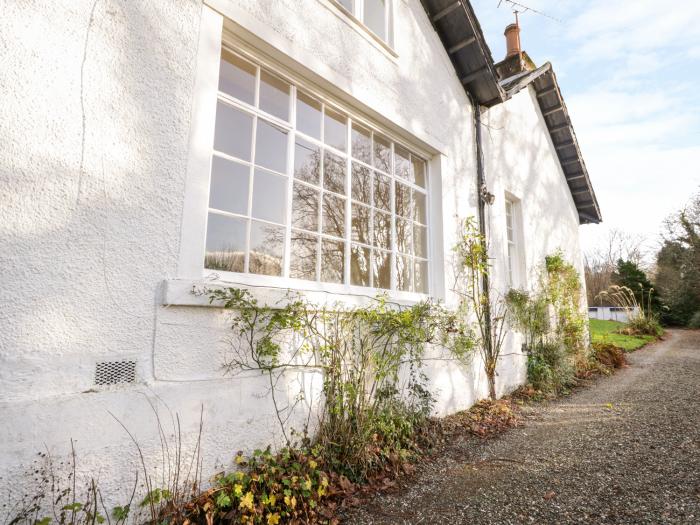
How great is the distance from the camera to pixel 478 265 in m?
5.26

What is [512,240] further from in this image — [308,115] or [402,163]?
[308,115]

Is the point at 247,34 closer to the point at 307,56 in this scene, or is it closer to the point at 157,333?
the point at 307,56

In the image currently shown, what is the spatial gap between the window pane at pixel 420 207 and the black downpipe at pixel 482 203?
0.97 metres

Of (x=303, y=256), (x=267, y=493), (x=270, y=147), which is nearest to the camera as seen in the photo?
(x=267, y=493)

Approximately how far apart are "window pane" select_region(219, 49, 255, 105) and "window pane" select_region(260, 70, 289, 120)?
11cm

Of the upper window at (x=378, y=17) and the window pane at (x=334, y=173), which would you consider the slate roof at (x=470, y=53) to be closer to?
the upper window at (x=378, y=17)

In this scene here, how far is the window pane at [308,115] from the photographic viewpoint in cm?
385

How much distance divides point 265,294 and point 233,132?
146 centimetres

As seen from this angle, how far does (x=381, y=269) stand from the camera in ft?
14.6

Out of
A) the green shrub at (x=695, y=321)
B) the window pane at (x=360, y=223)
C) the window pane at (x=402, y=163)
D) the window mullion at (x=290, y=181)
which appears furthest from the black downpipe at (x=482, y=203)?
the green shrub at (x=695, y=321)

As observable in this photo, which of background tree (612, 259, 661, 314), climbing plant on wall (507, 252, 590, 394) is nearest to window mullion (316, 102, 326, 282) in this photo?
climbing plant on wall (507, 252, 590, 394)

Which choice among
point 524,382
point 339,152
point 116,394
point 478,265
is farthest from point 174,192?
point 524,382

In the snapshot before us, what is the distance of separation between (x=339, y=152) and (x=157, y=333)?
8.53ft

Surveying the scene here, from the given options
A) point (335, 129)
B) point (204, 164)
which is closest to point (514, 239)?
point (335, 129)
